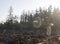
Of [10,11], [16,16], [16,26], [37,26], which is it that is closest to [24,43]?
[37,26]

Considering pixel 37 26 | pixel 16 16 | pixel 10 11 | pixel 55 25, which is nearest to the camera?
pixel 37 26

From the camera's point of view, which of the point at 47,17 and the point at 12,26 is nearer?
the point at 47,17

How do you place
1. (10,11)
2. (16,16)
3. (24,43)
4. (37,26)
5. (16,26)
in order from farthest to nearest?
(10,11)
(16,16)
(16,26)
(37,26)
(24,43)

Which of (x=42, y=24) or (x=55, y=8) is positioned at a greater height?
(x=55, y=8)

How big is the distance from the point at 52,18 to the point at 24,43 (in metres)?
33.8

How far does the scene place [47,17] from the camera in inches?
1896

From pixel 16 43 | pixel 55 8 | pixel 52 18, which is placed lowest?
pixel 16 43

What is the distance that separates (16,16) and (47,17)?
50.8ft

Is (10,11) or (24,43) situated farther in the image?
(10,11)

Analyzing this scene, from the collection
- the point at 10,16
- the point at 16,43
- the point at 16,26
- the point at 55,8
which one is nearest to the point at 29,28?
the point at 16,26

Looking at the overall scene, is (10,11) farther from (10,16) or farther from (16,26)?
(16,26)

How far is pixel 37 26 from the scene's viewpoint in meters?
41.8

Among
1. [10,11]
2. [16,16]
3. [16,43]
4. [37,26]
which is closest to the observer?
[16,43]

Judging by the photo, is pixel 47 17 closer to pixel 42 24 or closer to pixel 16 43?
pixel 42 24
